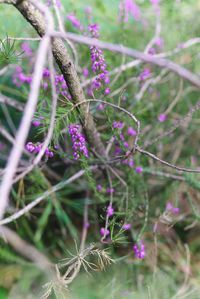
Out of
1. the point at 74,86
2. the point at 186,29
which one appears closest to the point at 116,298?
the point at 74,86

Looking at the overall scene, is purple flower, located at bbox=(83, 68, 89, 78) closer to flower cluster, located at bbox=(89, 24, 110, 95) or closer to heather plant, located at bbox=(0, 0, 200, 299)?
heather plant, located at bbox=(0, 0, 200, 299)

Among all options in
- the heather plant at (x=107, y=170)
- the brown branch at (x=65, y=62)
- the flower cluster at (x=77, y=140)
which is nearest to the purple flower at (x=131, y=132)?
the heather plant at (x=107, y=170)

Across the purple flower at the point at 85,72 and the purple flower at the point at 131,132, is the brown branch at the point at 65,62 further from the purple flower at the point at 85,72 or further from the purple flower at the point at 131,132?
the purple flower at the point at 85,72

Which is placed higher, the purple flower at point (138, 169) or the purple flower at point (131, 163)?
the purple flower at point (131, 163)

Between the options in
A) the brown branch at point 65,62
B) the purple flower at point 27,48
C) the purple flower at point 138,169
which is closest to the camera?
the brown branch at point 65,62

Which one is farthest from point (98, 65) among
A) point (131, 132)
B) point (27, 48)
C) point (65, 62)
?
point (27, 48)

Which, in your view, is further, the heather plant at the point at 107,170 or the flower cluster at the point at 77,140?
the heather plant at the point at 107,170

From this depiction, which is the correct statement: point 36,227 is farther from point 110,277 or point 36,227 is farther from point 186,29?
point 186,29

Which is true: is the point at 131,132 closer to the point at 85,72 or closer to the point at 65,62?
the point at 85,72
